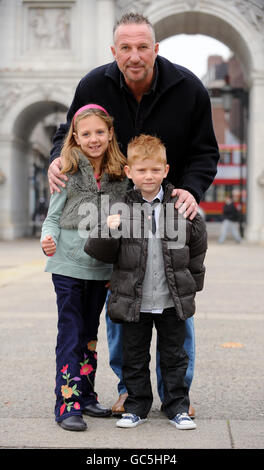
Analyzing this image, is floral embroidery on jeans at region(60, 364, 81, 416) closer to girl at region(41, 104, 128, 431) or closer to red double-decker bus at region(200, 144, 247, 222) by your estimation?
girl at region(41, 104, 128, 431)

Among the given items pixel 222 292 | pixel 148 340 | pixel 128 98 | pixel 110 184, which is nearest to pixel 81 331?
pixel 148 340

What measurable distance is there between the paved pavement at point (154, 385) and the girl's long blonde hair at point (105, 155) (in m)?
1.33

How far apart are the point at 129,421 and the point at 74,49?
811 inches

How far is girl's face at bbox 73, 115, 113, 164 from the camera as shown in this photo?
3709 millimetres

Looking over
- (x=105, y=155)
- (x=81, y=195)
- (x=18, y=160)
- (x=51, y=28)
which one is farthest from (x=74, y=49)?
(x=81, y=195)

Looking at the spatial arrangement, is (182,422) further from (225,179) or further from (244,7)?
(225,179)

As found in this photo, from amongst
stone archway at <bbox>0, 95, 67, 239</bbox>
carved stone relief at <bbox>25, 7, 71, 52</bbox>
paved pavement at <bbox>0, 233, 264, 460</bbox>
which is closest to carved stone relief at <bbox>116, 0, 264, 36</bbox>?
carved stone relief at <bbox>25, 7, 71, 52</bbox>

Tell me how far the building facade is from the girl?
19099mm

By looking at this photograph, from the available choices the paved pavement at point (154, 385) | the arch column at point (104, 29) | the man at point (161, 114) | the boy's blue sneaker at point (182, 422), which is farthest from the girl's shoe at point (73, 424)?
the arch column at point (104, 29)

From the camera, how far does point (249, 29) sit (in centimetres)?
2259

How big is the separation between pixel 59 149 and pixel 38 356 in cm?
190

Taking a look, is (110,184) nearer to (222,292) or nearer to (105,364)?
(105,364)

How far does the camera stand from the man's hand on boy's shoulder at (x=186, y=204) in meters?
3.59

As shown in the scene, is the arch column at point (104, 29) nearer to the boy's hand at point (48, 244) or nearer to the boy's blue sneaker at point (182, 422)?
the boy's hand at point (48, 244)
